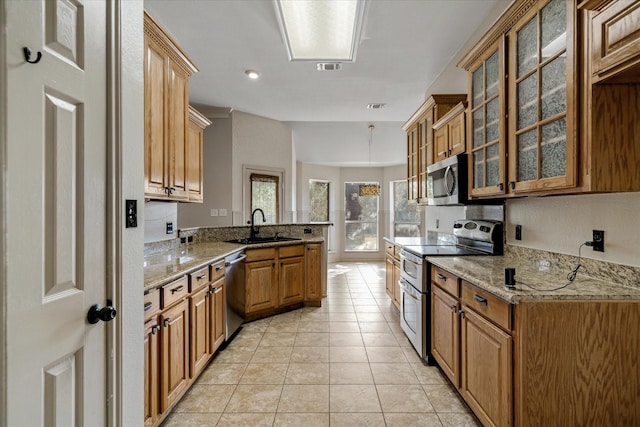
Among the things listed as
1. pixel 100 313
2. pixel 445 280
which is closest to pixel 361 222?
pixel 445 280

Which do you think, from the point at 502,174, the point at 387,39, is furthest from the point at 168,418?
the point at 387,39

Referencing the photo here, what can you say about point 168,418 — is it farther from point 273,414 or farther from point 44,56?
point 44,56

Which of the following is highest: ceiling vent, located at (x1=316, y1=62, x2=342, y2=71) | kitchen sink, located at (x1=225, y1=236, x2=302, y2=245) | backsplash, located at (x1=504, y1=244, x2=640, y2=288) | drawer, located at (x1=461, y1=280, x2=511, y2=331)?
ceiling vent, located at (x1=316, y1=62, x2=342, y2=71)

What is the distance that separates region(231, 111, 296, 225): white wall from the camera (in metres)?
4.71

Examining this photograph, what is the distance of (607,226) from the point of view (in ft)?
5.02

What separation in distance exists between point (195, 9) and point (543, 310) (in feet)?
9.74

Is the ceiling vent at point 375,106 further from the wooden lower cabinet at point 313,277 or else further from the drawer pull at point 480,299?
the drawer pull at point 480,299

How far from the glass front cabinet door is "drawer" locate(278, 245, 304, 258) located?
2.47 metres

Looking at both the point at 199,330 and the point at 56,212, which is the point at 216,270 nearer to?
the point at 199,330

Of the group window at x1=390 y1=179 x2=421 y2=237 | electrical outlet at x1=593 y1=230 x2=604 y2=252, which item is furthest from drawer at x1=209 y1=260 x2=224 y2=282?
window at x1=390 y1=179 x2=421 y2=237

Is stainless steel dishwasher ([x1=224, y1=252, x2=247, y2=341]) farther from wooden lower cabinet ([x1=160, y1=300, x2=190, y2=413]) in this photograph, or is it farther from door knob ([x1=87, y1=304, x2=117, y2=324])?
door knob ([x1=87, y1=304, x2=117, y2=324])

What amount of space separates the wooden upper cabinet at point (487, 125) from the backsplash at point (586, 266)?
0.49m

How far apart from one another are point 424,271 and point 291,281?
1.82 meters

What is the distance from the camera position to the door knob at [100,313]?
3.27 feet
